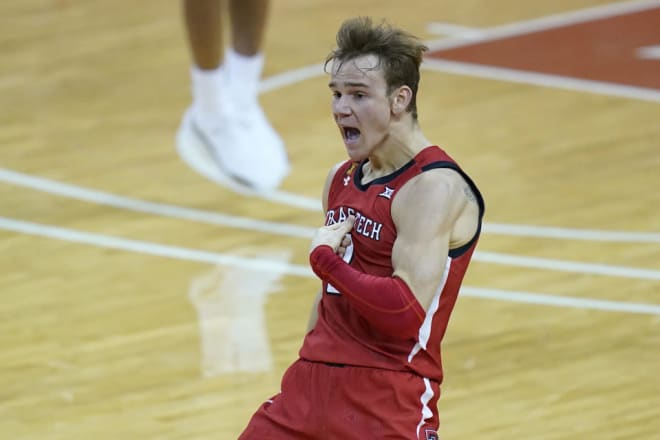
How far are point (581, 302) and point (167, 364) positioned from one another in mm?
1672

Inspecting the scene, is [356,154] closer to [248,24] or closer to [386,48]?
[386,48]

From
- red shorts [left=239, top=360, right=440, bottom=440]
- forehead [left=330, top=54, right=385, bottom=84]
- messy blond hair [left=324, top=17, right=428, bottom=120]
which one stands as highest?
messy blond hair [left=324, top=17, right=428, bottom=120]

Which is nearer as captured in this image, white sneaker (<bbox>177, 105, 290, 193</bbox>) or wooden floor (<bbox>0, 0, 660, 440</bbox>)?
wooden floor (<bbox>0, 0, 660, 440</bbox>)

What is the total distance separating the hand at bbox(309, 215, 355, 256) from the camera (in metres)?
3.14

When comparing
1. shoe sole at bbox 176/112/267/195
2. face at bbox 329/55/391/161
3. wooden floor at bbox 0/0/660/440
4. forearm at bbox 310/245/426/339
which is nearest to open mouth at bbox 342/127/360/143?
face at bbox 329/55/391/161

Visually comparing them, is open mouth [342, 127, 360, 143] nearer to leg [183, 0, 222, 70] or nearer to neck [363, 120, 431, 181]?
neck [363, 120, 431, 181]

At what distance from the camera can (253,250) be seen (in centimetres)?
577

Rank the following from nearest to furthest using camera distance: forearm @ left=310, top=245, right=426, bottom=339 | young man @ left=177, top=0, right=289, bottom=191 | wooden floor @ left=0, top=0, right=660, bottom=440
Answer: forearm @ left=310, top=245, right=426, bottom=339, wooden floor @ left=0, top=0, right=660, bottom=440, young man @ left=177, top=0, right=289, bottom=191

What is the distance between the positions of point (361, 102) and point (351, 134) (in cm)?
9

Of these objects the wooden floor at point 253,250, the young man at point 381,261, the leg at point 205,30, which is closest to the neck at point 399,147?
the young man at point 381,261

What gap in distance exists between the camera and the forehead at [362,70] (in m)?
3.12

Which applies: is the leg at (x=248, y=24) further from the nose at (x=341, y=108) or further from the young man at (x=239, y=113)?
the nose at (x=341, y=108)

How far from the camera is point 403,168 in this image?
320 cm

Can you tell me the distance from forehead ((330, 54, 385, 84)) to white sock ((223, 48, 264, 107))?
9.72 feet
